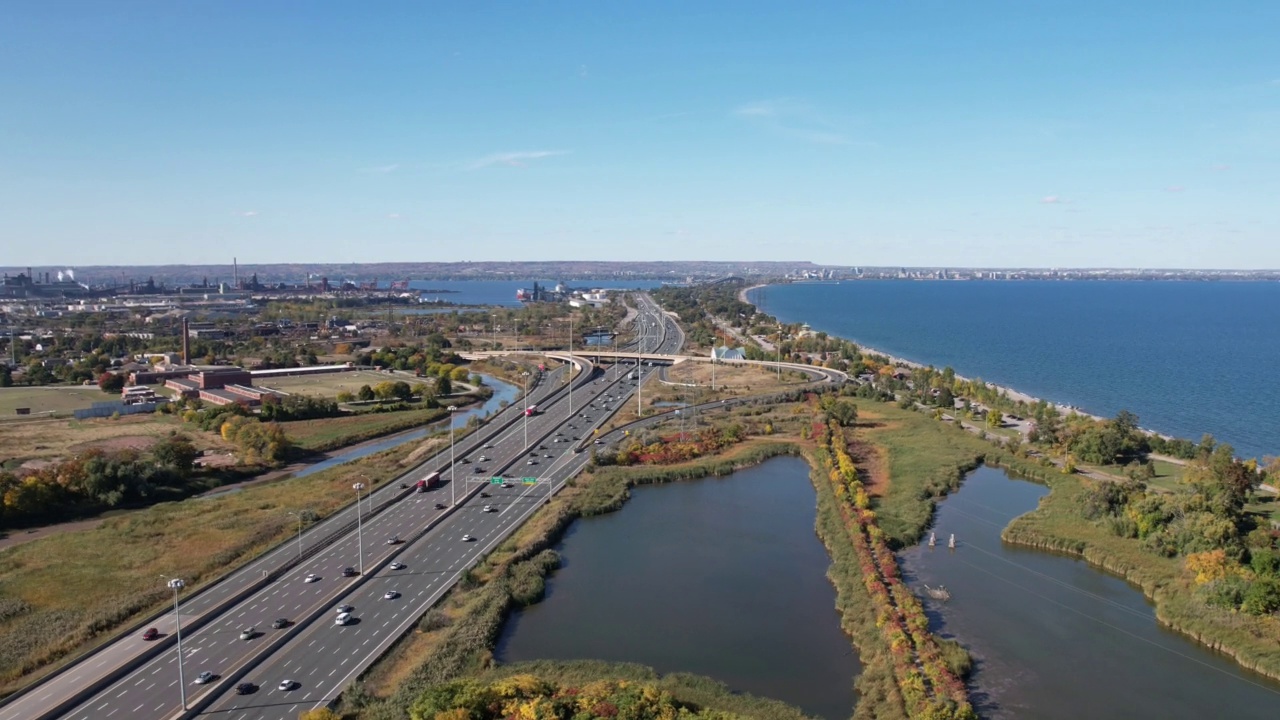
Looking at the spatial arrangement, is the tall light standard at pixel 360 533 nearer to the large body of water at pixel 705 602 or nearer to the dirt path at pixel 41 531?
Result: the large body of water at pixel 705 602

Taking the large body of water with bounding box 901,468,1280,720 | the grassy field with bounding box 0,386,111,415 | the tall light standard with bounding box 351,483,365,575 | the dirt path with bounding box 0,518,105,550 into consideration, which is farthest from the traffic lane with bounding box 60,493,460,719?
the grassy field with bounding box 0,386,111,415

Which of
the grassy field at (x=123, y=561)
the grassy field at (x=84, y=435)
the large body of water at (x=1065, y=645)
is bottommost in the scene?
the large body of water at (x=1065, y=645)

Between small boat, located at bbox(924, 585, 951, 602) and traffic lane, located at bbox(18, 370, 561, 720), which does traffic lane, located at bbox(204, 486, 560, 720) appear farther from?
small boat, located at bbox(924, 585, 951, 602)

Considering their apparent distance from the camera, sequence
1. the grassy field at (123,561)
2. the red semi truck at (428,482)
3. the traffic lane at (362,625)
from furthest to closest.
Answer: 1. the red semi truck at (428,482)
2. the grassy field at (123,561)
3. the traffic lane at (362,625)

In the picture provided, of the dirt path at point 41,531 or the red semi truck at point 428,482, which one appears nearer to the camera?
the dirt path at point 41,531

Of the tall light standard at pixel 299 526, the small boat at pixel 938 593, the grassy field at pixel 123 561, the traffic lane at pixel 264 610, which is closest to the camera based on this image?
the traffic lane at pixel 264 610

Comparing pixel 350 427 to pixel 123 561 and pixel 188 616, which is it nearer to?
pixel 123 561

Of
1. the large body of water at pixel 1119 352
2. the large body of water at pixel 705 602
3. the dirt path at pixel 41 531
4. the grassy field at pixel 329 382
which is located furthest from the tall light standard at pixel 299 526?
the large body of water at pixel 1119 352
